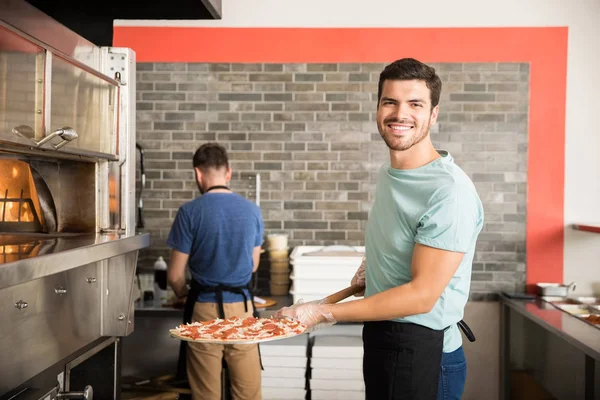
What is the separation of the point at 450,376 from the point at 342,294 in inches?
18.0

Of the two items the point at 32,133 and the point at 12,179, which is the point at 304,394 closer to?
the point at 12,179

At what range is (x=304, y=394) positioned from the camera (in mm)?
4105

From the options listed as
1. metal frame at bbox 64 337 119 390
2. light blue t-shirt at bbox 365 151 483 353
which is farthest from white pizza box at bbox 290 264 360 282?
light blue t-shirt at bbox 365 151 483 353

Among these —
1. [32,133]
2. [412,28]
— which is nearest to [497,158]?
[412,28]

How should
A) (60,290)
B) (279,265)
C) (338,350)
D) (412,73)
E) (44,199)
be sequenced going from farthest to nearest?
(279,265)
(338,350)
(44,199)
(60,290)
(412,73)

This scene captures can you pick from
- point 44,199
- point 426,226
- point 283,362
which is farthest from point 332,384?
point 426,226

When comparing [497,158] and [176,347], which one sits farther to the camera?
[497,158]

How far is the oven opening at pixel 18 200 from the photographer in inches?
97.8

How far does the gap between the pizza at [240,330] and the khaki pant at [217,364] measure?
102 cm

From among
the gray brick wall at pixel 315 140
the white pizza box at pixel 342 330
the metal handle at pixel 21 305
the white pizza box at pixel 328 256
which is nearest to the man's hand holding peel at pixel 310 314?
the metal handle at pixel 21 305

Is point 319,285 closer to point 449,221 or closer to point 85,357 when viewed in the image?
point 85,357

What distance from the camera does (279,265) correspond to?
182 inches

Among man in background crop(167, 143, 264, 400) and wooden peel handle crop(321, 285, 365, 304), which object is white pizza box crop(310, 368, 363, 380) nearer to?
man in background crop(167, 143, 264, 400)

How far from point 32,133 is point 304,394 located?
8.52 ft
